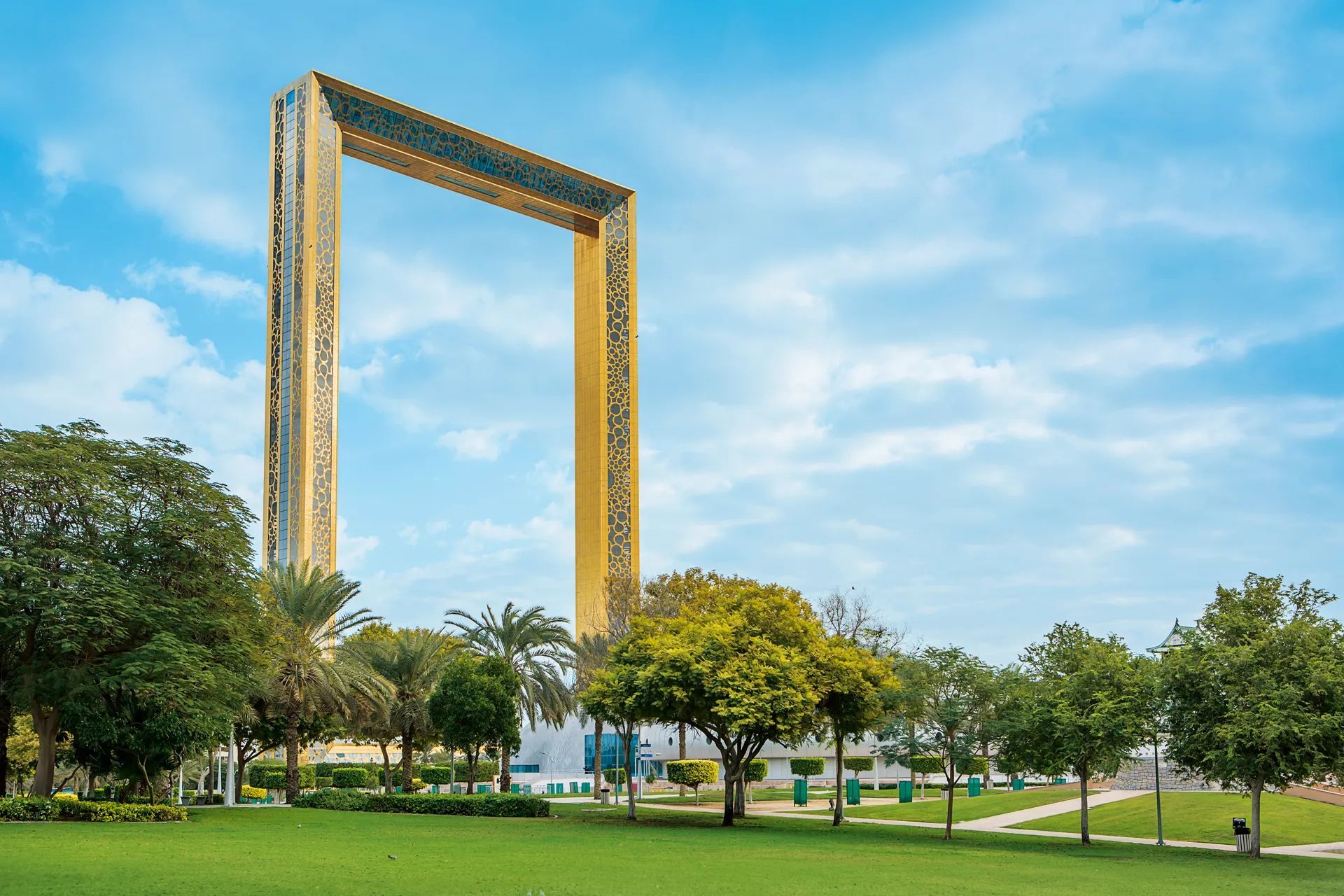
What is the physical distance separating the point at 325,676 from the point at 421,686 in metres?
6.82

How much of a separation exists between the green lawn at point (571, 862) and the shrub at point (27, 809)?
2199mm

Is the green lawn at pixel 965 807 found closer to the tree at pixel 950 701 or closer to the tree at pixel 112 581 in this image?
the tree at pixel 950 701

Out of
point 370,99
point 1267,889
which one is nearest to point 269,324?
point 370,99

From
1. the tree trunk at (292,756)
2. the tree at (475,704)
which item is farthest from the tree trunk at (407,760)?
the tree trunk at (292,756)

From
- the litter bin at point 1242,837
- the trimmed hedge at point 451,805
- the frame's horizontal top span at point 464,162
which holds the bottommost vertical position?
the trimmed hedge at point 451,805

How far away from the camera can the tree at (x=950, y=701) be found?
37.2 meters

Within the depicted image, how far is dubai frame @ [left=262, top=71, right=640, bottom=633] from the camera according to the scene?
59.5 m

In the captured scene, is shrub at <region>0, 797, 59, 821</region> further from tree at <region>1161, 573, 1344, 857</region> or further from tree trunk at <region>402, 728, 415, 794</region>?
tree at <region>1161, 573, 1344, 857</region>

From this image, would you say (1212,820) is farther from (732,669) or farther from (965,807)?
(732,669)

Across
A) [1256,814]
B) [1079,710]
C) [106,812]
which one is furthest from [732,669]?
[106,812]

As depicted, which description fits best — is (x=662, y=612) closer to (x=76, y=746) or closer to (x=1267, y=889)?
(x=76, y=746)

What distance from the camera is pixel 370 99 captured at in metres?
64.9

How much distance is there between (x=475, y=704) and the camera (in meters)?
45.2

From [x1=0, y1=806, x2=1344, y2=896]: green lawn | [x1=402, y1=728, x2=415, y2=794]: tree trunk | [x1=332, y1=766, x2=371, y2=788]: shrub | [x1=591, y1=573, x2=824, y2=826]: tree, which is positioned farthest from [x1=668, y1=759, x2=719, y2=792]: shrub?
[x1=0, y1=806, x2=1344, y2=896]: green lawn
